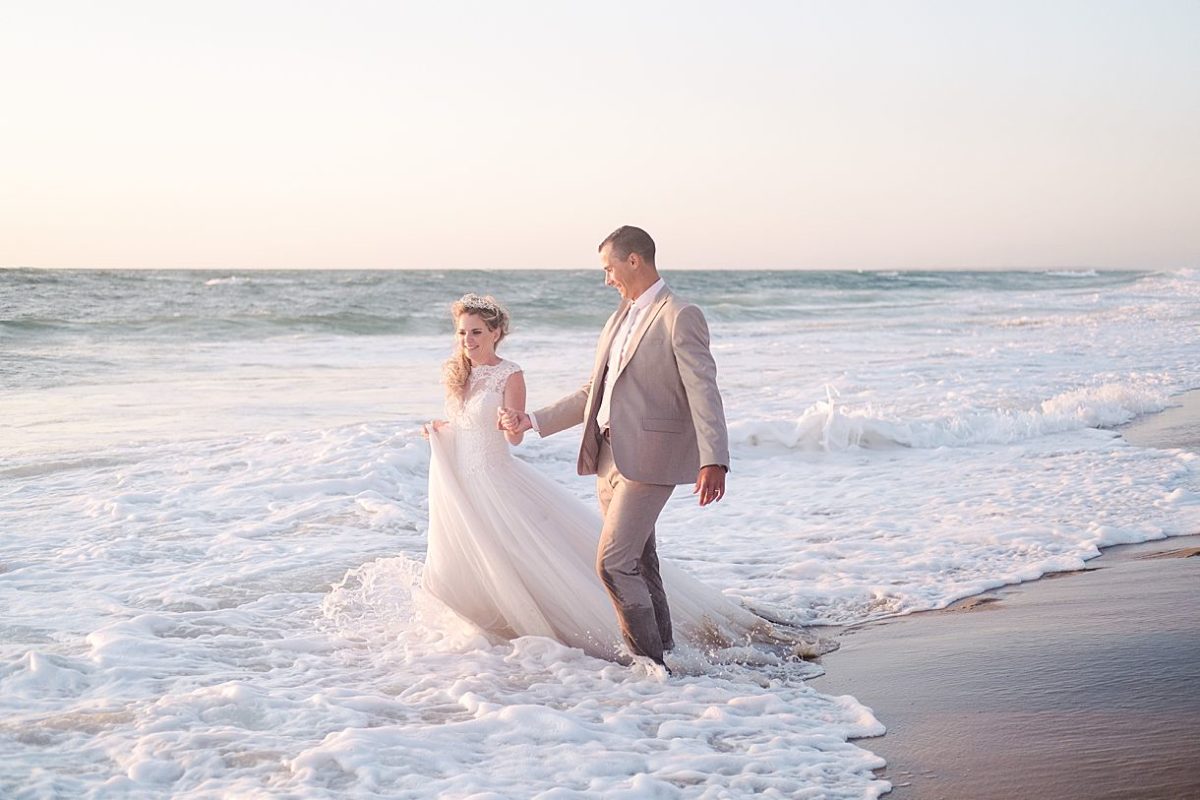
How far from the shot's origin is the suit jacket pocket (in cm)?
475

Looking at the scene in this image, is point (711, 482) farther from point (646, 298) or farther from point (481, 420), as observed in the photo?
point (481, 420)

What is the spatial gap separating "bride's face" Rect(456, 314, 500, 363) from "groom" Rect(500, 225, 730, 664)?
0.90 metres

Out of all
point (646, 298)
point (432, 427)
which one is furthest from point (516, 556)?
point (646, 298)

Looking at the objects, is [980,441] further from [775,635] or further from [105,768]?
[105,768]

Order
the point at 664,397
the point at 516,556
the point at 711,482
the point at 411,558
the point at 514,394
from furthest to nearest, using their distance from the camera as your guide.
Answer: the point at 411,558 < the point at 514,394 < the point at 516,556 < the point at 664,397 < the point at 711,482

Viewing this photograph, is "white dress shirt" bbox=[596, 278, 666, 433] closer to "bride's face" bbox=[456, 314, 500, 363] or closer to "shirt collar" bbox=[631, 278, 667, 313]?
"shirt collar" bbox=[631, 278, 667, 313]

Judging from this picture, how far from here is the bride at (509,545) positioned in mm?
5336

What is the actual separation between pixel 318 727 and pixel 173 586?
264cm

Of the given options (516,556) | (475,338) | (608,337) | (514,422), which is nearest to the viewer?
(608,337)

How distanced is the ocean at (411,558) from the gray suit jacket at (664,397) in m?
0.99

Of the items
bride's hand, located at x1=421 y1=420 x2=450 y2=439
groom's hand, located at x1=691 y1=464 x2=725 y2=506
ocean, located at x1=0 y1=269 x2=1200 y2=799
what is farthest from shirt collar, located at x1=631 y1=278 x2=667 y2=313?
ocean, located at x1=0 y1=269 x2=1200 y2=799

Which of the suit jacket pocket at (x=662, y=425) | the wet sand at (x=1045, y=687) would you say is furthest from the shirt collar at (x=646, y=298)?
the wet sand at (x=1045, y=687)

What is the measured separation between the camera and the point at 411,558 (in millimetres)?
7562

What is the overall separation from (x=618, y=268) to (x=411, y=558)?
347 centimetres
